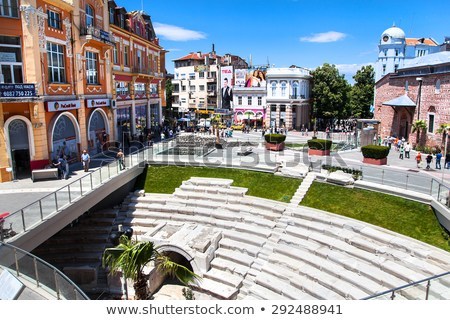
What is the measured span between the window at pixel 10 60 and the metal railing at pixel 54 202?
725cm

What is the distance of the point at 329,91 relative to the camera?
5572cm

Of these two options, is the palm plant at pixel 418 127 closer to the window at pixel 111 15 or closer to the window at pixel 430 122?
the window at pixel 430 122

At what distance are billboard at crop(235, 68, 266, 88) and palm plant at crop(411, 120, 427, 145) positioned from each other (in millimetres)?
26937

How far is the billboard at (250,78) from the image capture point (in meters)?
57.3

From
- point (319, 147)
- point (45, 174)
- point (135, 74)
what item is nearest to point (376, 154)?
point (319, 147)

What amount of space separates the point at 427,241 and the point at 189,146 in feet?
60.9

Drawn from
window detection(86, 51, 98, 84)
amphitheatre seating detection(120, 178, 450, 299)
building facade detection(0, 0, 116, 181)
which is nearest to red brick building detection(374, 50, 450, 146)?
amphitheatre seating detection(120, 178, 450, 299)

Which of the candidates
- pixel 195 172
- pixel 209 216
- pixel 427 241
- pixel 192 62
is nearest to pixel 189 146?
pixel 195 172

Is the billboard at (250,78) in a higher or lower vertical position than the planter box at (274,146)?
higher

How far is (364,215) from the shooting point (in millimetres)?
18219

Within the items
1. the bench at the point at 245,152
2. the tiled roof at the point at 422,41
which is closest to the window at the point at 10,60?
the bench at the point at 245,152

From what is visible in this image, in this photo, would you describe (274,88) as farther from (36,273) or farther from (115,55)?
(36,273)

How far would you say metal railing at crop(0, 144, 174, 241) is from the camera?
13.0 m

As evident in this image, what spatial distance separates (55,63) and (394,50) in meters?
55.4
